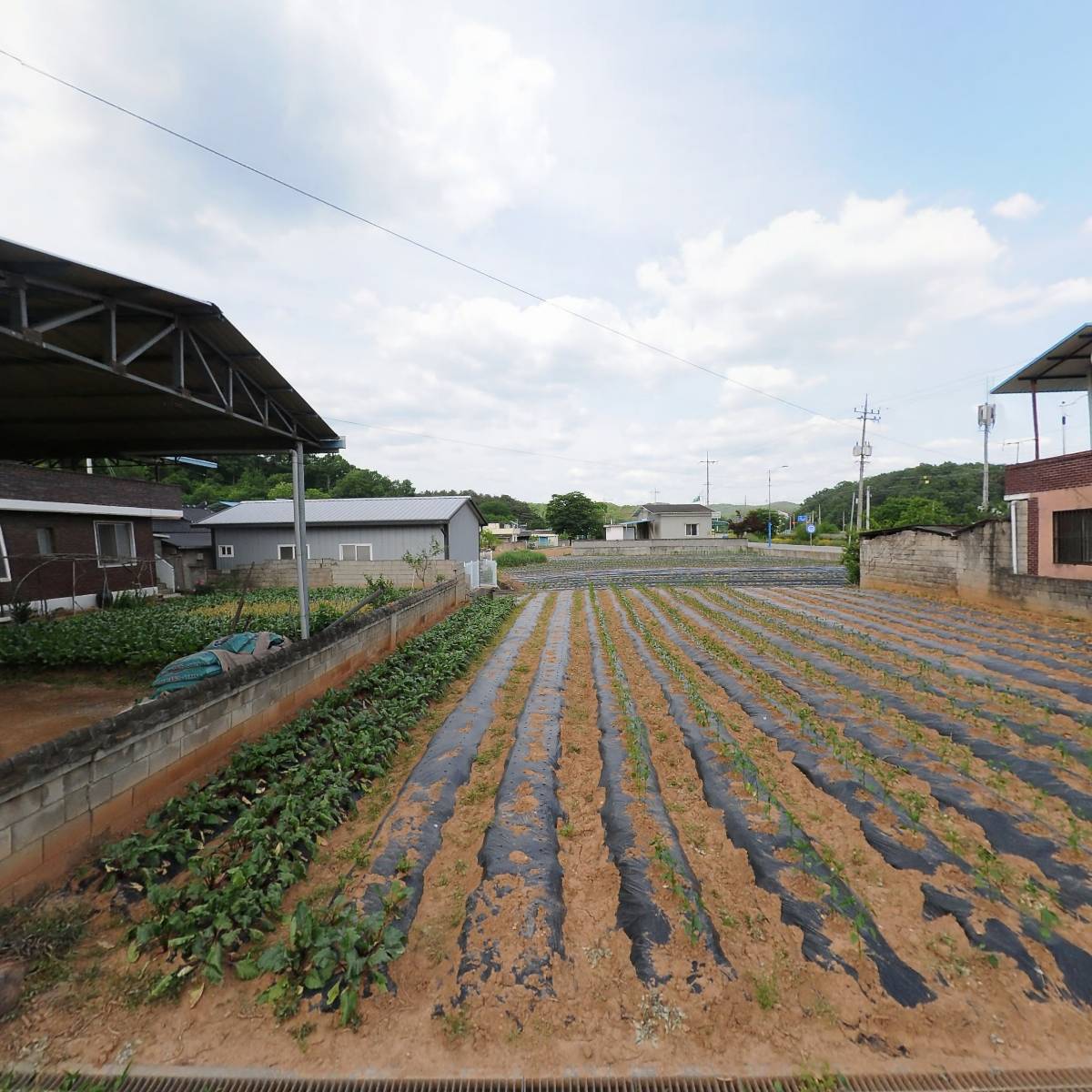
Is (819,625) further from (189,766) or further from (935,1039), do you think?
(189,766)

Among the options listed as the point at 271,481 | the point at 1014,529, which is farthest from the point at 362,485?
the point at 1014,529

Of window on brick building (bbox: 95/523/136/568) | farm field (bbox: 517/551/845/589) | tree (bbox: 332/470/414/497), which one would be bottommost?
farm field (bbox: 517/551/845/589)

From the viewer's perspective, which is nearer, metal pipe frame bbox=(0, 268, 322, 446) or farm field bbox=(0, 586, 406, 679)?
metal pipe frame bbox=(0, 268, 322, 446)

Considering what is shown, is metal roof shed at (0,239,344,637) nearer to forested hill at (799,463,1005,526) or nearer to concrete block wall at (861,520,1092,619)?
concrete block wall at (861,520,1092,619)

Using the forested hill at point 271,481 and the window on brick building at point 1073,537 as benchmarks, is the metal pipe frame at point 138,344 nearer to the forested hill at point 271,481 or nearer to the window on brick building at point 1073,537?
the window on brick building at point 1073,537

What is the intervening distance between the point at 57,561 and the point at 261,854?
1505cm

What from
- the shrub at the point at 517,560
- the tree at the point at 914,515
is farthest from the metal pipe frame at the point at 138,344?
the tree at the point at 914,515

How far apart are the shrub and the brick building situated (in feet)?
82.2

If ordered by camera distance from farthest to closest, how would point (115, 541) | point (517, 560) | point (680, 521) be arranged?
1. point (680, 521)
2. point (517, 560)
3. point (115, 541)

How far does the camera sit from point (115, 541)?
1563 cm

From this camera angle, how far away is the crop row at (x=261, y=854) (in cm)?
253

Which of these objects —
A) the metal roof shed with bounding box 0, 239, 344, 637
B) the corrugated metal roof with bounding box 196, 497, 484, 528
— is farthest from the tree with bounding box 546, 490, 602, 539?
the metal roof shed with bounding box 0, 239, 344, 637

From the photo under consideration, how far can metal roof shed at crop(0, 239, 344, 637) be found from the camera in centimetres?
439

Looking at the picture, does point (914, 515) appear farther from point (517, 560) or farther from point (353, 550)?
point (353, 550)
